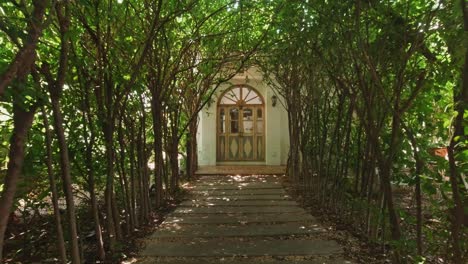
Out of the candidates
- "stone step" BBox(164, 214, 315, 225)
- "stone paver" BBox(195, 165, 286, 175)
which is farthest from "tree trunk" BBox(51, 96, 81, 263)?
"stone paver" BBox(195, 165, 286, 175)

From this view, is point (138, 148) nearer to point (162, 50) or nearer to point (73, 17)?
point (162, 50)

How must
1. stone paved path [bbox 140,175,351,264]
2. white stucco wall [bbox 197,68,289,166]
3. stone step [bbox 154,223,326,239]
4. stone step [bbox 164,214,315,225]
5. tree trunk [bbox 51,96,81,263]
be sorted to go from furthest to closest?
white stucco wall [bbox 197,68,289,166] < stone step [bbox 164,214,315,225] < stone step [bbox 154,223,326,239] < stone paved path [bbox 140,175,351,264] < tree trunk [bbox 51,96,81,263]

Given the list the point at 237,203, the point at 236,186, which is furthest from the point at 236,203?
the point at 236,186

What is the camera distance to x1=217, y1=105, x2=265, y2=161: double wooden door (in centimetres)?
1399

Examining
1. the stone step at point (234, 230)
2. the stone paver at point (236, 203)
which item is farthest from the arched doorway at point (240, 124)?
the stone step at point (234, 230)

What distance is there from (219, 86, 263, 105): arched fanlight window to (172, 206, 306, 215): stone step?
7.27 meters

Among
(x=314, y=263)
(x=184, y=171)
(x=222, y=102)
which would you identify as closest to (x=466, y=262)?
(x=314, y=263)

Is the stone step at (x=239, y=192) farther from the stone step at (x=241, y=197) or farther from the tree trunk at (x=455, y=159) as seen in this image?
the tree trunk at (x=455, y=159)

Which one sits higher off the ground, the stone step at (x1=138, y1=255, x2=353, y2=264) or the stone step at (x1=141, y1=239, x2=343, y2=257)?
the stone step at (x1=141, y1=239, x2=343, y2=257)

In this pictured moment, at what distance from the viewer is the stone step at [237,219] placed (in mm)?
5961

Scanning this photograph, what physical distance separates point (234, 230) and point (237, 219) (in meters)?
0.66

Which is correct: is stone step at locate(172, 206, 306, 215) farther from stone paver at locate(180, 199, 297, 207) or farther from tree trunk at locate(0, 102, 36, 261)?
tree trunk at locate(0, 102, 36, 261)

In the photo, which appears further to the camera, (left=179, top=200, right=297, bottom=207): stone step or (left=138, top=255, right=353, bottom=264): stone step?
(left=179, top=200, right=297, bottom=207): stone step

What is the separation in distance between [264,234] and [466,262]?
281 centimetres
